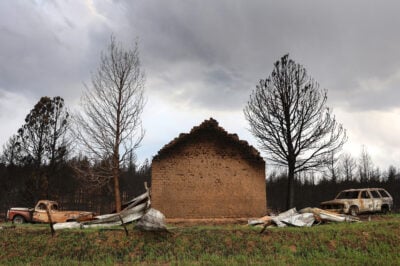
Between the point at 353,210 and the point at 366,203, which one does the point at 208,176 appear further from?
the point at 366,203

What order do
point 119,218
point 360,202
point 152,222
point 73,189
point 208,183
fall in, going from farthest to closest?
point 73,189
point 360,202
point 208,183
point 119,218
point 152,222

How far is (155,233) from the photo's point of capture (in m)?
12.1

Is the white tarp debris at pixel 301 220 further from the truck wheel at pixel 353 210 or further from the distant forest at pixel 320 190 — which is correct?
the distant forest at pixel 320 190

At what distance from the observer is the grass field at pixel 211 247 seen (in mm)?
10305

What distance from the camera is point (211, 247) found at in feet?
37.2

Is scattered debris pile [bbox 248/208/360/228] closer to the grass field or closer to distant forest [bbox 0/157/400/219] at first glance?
the grass field

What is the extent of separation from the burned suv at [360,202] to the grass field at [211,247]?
4933 mm

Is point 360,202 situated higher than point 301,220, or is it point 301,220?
point 360,202

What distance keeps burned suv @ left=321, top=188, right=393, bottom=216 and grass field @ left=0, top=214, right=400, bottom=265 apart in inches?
194

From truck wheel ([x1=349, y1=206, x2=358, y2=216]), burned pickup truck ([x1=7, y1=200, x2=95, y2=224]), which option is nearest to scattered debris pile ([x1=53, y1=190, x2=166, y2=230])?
burned pickup truck ([x1=7, y1=200, x2=95, y2=224])

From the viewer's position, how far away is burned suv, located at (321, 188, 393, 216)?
1788 centimetres

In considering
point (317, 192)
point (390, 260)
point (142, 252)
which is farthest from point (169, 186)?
point (317, 192)

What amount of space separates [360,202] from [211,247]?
1065 cm

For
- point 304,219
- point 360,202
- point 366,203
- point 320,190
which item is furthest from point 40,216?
point 320,190
